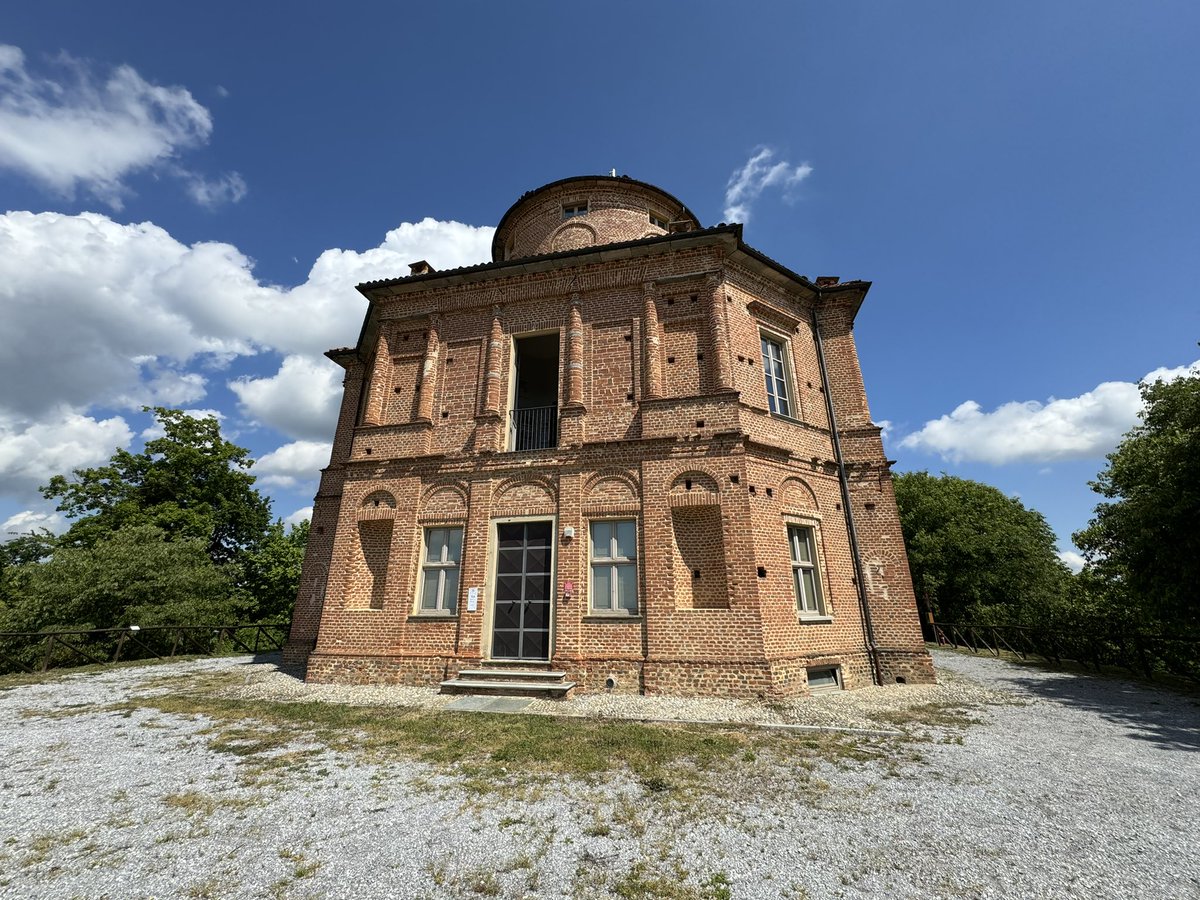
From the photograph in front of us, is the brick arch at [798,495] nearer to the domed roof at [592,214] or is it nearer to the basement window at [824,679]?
the basement window at [824,679]

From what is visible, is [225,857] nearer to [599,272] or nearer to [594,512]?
[594,512]

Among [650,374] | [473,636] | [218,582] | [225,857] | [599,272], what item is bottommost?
[225,857]

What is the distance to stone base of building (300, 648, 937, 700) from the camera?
348 inches

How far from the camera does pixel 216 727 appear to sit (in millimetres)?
6918

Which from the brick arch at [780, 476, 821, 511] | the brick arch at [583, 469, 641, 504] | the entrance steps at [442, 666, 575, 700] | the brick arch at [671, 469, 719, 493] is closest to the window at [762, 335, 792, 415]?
the brick arch at [780, 476, 821, 511]

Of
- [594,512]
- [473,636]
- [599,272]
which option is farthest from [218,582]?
[599,272]

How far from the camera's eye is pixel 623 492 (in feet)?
34.7

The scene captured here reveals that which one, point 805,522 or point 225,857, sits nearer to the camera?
point 225,857

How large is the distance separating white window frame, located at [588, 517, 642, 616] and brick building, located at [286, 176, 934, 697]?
1.8 inches

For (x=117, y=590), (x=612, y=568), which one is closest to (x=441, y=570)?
(x=612, y=568)

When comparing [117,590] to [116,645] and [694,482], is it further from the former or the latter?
[694,482]

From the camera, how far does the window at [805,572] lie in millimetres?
10508

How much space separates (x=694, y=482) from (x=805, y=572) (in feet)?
10.9

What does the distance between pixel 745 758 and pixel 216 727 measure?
723 cm
